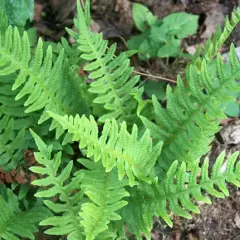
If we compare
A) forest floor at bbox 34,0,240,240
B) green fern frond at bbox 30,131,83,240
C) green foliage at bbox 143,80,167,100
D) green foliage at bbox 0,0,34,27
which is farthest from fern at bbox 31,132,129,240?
forest floor at bbox 34,0,240,240

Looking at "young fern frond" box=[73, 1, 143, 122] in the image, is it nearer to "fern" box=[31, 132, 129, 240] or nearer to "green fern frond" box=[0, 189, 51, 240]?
"fern" box=[31, 132, 129, 240]

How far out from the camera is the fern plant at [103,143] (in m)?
2.31

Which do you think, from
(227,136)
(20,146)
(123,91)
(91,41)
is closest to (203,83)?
(123,91)

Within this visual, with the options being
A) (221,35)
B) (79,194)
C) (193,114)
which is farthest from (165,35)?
(79,194)

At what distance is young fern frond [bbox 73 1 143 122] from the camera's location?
263 cm

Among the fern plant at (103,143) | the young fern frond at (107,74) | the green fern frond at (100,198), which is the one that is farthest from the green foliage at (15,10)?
the green fern frond at (100,198)

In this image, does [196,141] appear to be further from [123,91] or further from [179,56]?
[179,56]

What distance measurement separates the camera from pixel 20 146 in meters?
2.71

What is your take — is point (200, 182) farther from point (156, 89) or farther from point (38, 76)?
point (156, 89)

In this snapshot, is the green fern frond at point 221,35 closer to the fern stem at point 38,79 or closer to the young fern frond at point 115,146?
Result: the young fern frond at point 115,146

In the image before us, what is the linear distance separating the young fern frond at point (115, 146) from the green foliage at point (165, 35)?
114 cm

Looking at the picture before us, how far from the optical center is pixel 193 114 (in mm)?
2617

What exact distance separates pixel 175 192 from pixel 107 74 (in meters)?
0.81

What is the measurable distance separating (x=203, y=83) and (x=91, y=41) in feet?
2.23
